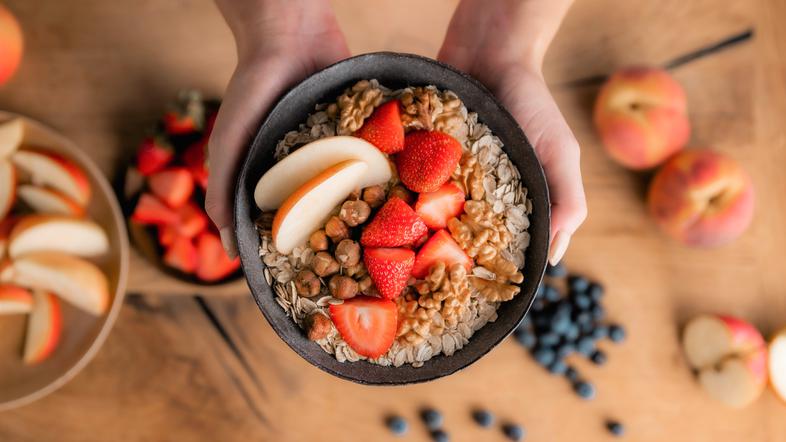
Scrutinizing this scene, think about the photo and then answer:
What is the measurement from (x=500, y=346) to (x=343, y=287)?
20.6 inches

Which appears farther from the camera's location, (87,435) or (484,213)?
(87,435)

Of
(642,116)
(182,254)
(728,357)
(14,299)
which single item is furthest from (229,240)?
(728,357)

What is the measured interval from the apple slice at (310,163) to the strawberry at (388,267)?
9 cm

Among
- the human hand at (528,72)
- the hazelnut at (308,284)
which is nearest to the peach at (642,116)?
the human hand at (528,72)

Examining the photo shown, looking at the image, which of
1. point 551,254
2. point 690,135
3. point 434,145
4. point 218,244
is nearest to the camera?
point 434,145

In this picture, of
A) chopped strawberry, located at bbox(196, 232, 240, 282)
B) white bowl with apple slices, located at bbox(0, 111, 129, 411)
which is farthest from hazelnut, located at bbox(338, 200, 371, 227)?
white bowl with apple slices, located at bbox(0, 111, 129, 411)

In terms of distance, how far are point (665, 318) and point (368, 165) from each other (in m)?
0.74

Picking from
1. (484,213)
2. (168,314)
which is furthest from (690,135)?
(168,314)

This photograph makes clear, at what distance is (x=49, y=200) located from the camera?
1.10m

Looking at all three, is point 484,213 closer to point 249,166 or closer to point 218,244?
point 249,166

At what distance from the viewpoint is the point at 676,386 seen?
1.18 m

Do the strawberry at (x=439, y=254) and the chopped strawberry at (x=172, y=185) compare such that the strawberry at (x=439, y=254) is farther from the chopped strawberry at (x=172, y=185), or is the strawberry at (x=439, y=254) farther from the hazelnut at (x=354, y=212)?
the chopped strawberry at (x=172, y=185)

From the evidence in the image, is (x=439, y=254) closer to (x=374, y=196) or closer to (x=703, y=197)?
(x=374, y=196)

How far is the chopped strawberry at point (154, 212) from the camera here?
3.57 feet
